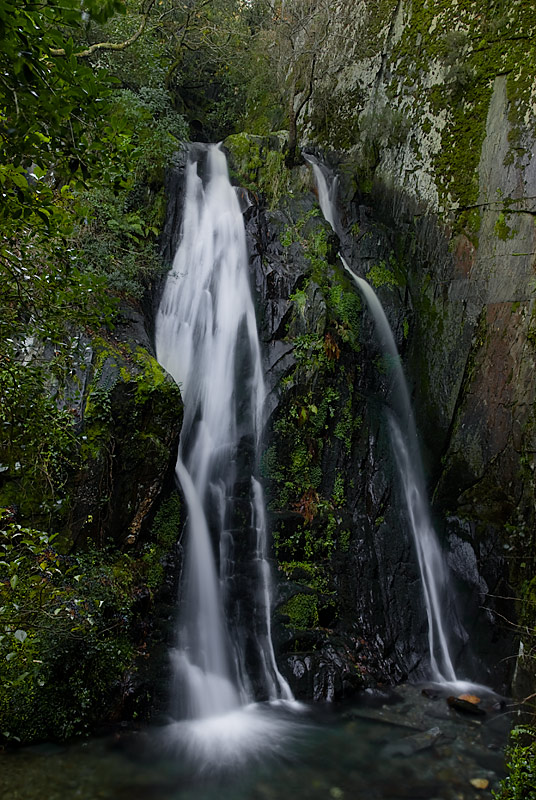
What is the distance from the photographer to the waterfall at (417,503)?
7.43m

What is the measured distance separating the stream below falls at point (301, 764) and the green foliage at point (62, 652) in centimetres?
27

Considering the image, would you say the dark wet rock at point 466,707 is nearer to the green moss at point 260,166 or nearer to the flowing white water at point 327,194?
the flowing white water at point 327,194

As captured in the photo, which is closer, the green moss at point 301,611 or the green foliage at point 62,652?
the green foliage at point 62,652

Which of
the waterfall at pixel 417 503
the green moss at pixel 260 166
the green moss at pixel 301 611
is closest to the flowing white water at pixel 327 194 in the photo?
the green moss at pixel 260 166

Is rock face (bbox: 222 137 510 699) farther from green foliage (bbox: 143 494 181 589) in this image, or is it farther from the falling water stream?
green foliage (bbox: 143 494 181 589)

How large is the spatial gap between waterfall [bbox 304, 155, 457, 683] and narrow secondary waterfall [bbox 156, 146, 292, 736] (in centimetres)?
237

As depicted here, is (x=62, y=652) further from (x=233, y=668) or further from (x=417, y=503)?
(x=417, y=503)

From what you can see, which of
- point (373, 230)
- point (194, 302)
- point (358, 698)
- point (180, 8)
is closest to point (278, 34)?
point (180, 8)

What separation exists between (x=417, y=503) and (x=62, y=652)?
224 inches

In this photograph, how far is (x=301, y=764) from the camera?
15.8 feet

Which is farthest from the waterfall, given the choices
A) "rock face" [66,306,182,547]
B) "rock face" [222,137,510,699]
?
"rock face" [66,306,182,547]

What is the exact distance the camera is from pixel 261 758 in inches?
193

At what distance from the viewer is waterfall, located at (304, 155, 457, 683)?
293 inches

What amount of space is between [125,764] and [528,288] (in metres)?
7.87
